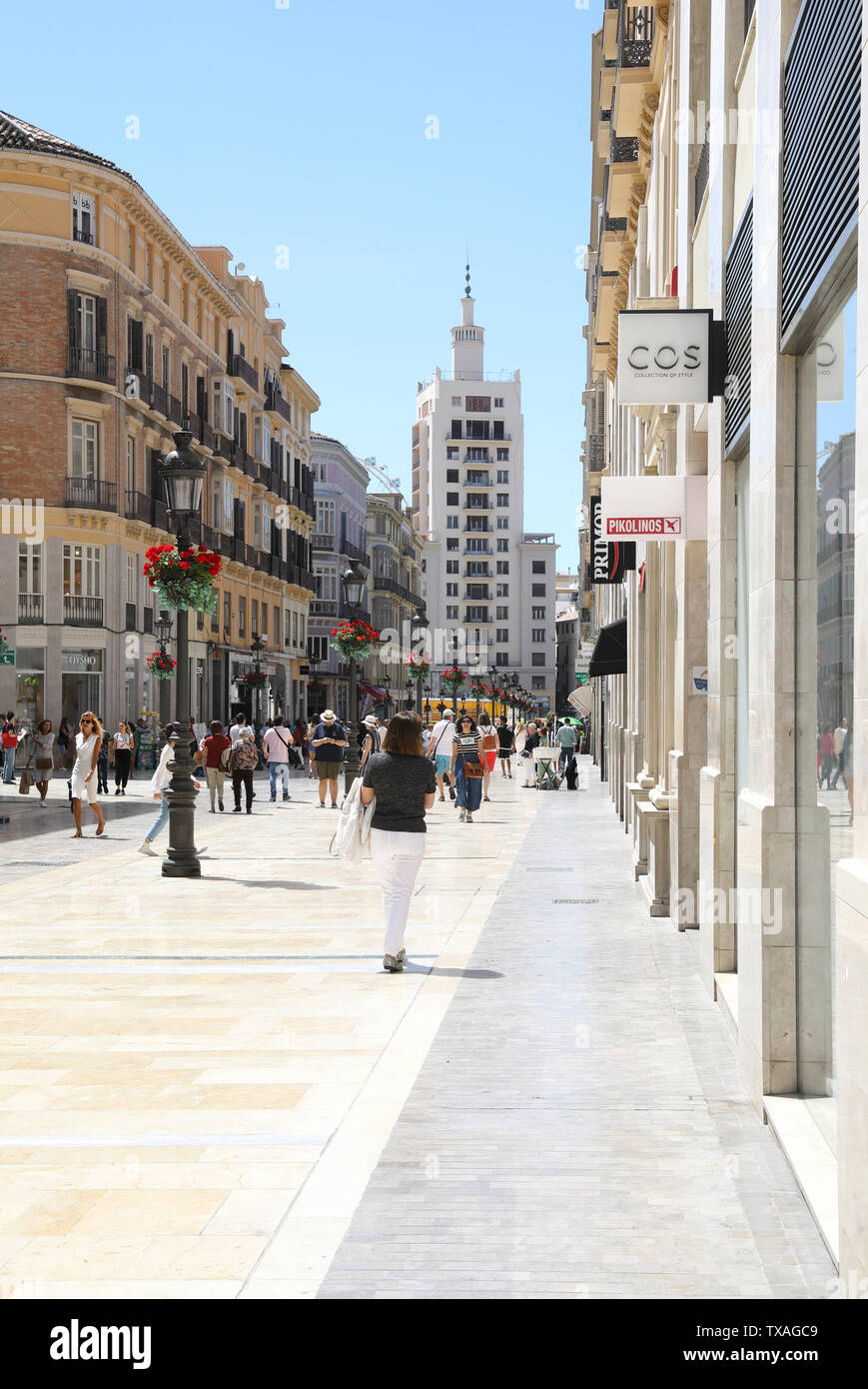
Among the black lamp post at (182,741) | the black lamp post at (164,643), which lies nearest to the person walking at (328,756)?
the black lamp post at (164,643)

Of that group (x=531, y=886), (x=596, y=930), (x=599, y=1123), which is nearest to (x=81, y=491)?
(x=531, y=886)

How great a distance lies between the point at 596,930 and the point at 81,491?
34.4 metres

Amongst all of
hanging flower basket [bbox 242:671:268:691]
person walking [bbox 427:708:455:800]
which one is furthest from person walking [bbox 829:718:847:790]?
hanging flower basket [bbox 242:671:268:691]

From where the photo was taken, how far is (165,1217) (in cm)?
510

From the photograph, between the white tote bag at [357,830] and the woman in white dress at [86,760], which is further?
the woman in white dress at [86,760]

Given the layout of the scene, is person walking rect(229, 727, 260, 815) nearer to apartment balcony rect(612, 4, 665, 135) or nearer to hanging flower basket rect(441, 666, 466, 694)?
apartment balcony rect(612, 4, 665, 135)

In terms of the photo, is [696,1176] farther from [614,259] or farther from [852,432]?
[614,259]

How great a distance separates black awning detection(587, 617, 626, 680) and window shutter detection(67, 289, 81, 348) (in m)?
24.2

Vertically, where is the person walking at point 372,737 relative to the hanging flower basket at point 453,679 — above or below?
below

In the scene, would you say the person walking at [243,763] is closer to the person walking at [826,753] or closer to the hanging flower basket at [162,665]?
→ the hanging flower basket at [162,665]

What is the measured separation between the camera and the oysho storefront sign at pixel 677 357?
357 inches

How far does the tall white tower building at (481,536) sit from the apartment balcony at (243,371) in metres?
63.6

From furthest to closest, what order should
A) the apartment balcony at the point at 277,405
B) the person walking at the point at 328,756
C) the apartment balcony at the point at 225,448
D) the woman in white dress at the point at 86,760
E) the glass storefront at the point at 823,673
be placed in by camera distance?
the apartment balcony at the point at 277,405, the apartment balcony at the point at 225,448, the person walking at the point at 328,756, the woman in white dress at the point at 86,760, the glass storefront at the point at 823,673

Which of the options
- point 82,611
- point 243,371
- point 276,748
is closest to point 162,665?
point 82,611
